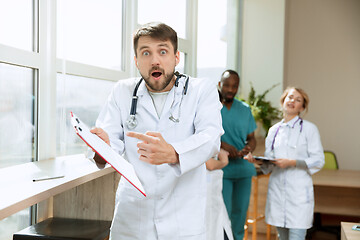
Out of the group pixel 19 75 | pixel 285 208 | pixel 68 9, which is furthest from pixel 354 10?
pixel 19 75

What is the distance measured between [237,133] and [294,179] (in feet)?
2.08

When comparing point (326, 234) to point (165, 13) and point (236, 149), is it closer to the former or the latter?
point (236, 149)

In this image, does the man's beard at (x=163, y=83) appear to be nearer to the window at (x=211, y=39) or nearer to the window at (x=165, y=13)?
the window at (x=165, y=13)

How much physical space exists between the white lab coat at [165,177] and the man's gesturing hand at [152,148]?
217mm

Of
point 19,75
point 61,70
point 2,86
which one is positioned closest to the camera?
point 2,86

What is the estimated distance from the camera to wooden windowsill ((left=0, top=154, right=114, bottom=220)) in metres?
1.38

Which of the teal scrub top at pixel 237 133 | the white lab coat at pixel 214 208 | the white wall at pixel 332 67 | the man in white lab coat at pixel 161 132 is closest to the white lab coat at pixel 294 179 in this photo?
the teal scrub top at pixel 237 133

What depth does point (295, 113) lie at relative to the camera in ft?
10.6

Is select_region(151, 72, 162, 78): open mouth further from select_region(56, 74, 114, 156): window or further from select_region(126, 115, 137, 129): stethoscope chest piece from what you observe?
select_region(56, 74, 114, 156): window

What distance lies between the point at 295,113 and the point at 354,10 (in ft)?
11.5

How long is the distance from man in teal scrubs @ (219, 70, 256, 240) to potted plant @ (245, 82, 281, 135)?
1.55 metres

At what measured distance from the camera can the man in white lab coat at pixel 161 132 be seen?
141cm

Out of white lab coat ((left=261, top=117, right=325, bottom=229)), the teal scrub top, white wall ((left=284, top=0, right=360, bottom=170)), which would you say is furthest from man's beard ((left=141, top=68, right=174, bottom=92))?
white wall ((left=284, top=0, right=360, bottom=170))

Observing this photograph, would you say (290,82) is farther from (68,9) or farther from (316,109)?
(68,9)
